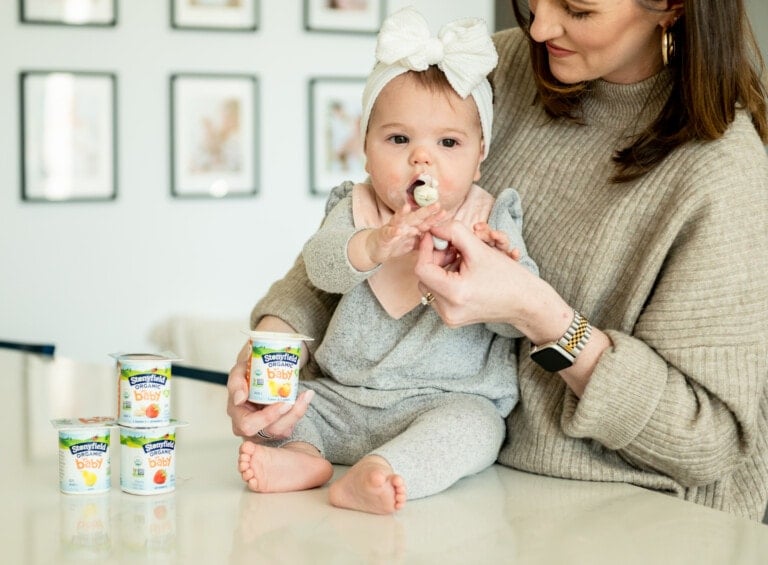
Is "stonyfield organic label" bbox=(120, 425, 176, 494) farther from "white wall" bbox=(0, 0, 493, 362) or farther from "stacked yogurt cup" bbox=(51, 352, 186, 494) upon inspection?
"white wall" bbox=(0, 0, 493, 362)

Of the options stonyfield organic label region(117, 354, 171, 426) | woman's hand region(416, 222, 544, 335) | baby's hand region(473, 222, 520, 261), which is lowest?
stonyfield organic label region(117, 354, 171, 426)

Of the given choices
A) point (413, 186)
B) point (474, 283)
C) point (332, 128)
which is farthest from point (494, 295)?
point (332, 128)

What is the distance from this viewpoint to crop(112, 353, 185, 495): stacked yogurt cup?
1460 millimetres

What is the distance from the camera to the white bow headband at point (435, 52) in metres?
1.67

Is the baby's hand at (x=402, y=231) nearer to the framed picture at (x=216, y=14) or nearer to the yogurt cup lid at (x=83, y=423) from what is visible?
the yogurt cup lid at (x=83, y=423)

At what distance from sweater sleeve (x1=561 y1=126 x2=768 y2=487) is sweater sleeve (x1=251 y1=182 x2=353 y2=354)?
0.47 metres

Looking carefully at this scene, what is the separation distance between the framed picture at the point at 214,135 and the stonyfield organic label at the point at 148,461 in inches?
123

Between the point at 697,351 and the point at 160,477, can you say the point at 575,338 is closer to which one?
the point at 697,351

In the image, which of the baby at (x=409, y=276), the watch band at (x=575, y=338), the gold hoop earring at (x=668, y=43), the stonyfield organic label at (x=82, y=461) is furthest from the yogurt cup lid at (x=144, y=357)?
the gold hoop earring at (x=668, y=43)

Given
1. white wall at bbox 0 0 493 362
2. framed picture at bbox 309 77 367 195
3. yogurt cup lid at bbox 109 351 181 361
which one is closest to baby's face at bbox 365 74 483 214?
yogurt cup lid at bbox 109 351 181 361

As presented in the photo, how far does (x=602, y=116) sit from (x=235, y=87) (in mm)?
3017

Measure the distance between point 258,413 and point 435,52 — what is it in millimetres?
592

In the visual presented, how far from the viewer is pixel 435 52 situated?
5.48 ft

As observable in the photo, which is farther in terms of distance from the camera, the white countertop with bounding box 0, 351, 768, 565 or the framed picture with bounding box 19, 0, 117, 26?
the framed picture with bounding box 19, 0, 117, 26
